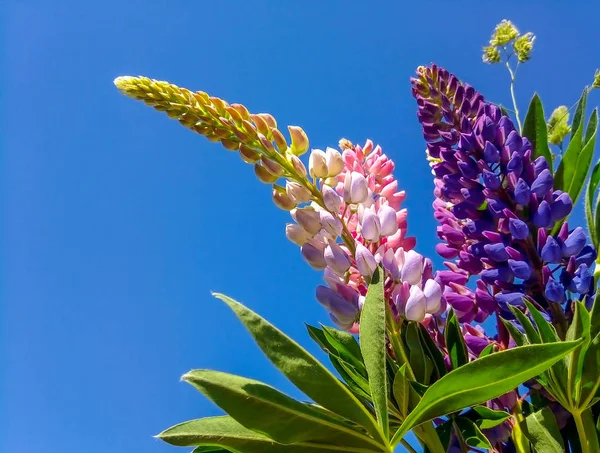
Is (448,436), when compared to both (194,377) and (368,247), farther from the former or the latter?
(194,377)

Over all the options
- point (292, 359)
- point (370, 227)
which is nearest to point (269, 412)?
point (292, 359)

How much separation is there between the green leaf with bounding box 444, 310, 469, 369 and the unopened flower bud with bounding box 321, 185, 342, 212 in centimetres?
30

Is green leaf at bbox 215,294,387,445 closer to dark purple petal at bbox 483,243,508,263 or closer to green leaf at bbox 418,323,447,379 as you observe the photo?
green leaf at bbox 418,323,447,379

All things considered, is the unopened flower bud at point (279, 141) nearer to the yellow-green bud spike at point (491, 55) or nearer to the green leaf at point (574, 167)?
the green leaf at point (574, 167)

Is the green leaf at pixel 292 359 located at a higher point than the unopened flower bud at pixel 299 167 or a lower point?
lower

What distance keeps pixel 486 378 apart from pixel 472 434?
0.21m

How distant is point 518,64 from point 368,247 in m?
1.60

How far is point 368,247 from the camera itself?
1.19 meters

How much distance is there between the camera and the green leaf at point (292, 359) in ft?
2.87

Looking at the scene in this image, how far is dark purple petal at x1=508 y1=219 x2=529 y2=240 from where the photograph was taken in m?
1.08

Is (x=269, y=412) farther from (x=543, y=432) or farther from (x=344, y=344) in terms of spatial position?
(x=543, y=432)

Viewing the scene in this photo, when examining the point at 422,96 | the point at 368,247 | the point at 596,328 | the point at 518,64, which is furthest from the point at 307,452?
the point at 518,64

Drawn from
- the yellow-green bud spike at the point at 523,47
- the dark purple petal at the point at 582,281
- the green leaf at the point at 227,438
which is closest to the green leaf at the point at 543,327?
the dark purple petal at the point at 582,281

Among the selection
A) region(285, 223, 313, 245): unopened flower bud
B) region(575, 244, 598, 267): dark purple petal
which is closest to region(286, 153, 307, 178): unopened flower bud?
region(285, 223, 313, 245): unopened flower bud
